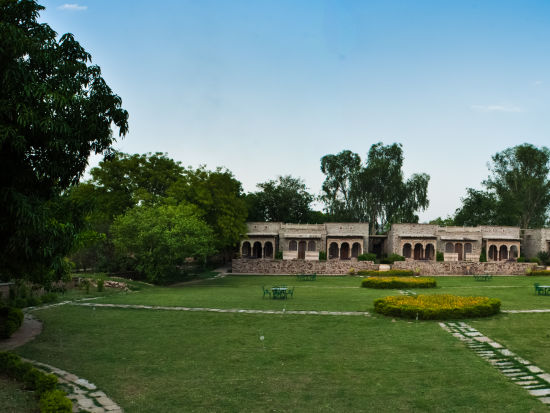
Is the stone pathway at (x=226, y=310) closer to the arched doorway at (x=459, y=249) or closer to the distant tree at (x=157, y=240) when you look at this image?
the distant tree at (x=157, y=240)

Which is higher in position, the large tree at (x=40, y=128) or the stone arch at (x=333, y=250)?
the large tree at (x=40, y=128)

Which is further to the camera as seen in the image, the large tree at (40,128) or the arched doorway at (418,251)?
the arched doorway at (418,251)

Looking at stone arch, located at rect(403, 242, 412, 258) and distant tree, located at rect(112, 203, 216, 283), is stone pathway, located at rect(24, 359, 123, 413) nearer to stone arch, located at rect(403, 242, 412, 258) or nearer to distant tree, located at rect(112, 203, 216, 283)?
distant tree, located at rect(112, 203, 216, 283)

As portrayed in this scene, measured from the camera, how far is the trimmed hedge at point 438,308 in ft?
47.7

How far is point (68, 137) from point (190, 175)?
106 ft

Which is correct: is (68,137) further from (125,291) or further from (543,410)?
(125,291)

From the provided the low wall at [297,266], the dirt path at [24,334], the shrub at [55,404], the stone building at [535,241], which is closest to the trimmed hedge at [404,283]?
the low wall at [297,266]

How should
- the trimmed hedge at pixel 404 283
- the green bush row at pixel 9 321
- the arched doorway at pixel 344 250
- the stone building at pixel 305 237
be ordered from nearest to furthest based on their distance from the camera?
the green bush row at pixel 9 321 → the trimmed hedge at pixel 404 283 → the stone building at pixel 305 237 → the arched doorway at pixel 344 250

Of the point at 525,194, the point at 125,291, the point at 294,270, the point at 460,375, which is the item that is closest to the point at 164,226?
the point at 125,291

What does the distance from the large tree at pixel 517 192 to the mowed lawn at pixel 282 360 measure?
4503 cm

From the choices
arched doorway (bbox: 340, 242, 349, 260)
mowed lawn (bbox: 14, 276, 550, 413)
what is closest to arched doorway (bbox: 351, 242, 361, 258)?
arched doorway (bbox: 340, 242, 349, 260)

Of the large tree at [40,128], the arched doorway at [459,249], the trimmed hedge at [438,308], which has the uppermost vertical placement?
the large tree at [40,128]

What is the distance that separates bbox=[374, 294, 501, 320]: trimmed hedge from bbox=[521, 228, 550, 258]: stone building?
37339 millimetres

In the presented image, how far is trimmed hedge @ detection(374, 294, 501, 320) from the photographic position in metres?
14.5
